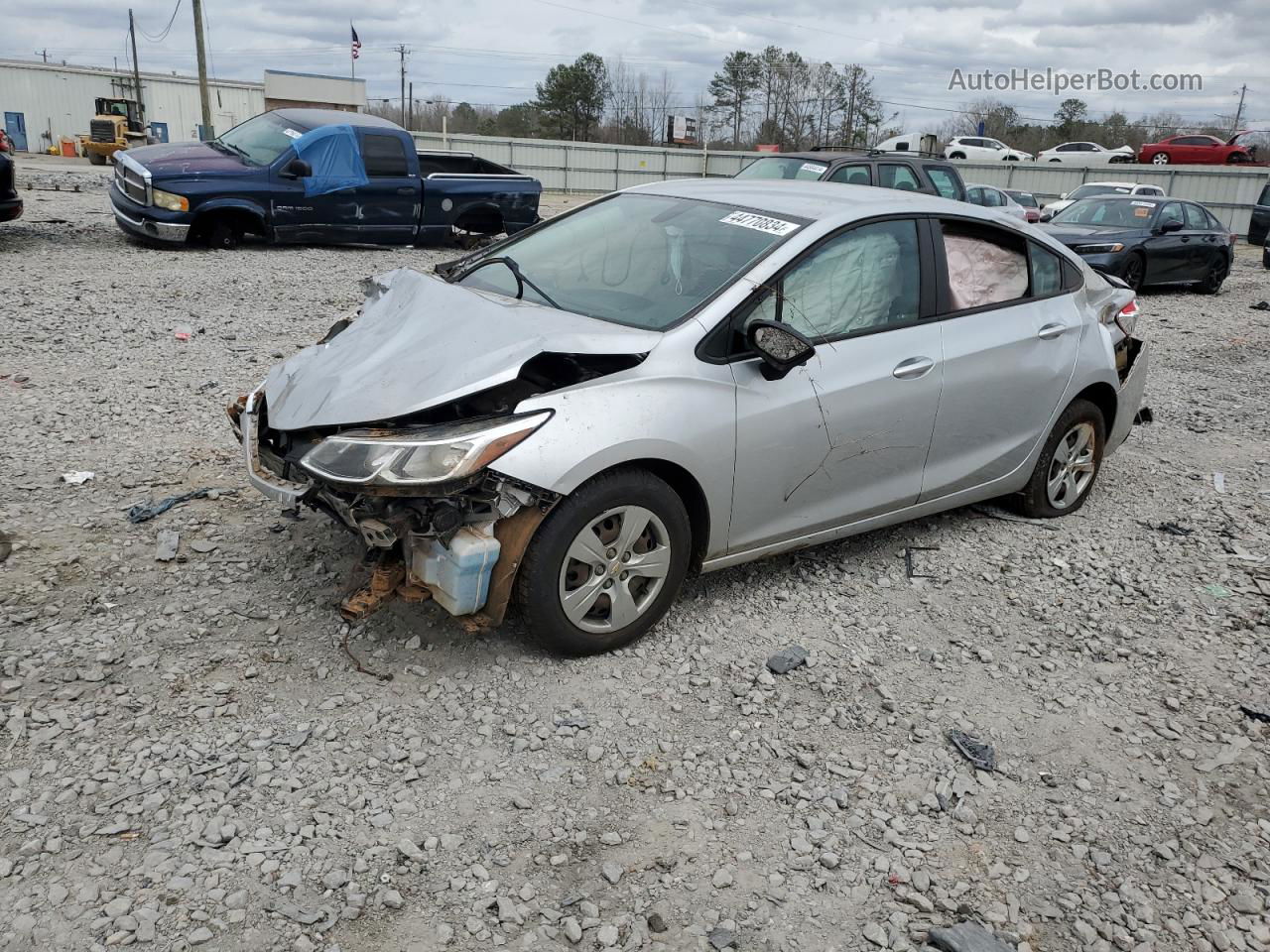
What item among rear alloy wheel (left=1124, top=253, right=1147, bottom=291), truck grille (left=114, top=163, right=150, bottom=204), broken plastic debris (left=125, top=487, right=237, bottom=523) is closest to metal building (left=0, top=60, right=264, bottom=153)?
truck grille (left=114, top=163, right=150, bottom=204)

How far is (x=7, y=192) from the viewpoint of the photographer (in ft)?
38.1

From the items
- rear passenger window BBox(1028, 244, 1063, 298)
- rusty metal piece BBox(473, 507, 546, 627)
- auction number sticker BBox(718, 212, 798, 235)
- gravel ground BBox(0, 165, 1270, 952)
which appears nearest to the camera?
gravel ground BBox(0, 165, 1270, 952)

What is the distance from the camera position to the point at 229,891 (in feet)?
8.50

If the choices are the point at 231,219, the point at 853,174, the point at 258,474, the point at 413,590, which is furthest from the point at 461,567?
the point at 231,219

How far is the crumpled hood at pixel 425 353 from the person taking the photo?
11.5 feet

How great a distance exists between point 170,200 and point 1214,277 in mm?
14971

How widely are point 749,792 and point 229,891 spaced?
149 centimetres

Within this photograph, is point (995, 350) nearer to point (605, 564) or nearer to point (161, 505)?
point (605, 564)

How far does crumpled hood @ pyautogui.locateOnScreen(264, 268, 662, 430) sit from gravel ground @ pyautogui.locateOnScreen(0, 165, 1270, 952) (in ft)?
2.73

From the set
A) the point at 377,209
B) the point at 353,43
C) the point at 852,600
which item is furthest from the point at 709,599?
the point at 353,43

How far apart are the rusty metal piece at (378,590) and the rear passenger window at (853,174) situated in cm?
911

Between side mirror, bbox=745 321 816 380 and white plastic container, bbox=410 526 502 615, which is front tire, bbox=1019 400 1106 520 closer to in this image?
side mirror, bbox=745 321 816 380

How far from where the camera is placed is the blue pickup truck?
39.2ft

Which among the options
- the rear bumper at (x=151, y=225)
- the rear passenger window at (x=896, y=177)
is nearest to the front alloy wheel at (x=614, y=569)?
the rear passenger window at (x=896, y=177)
